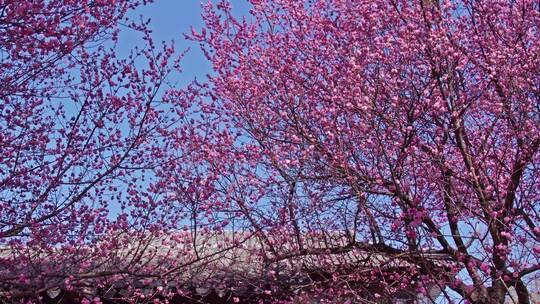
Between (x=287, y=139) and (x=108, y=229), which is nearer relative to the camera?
(x=108, y=229)

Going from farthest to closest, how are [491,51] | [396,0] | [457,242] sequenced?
[396,0], [491,51], [457,242]

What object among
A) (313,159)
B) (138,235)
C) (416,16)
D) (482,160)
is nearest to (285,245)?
(313,159)

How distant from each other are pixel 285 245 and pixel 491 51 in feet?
10.6

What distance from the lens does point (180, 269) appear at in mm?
6824

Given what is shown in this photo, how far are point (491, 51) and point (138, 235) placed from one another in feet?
14.7

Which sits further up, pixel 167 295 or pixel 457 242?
pixel 457 242

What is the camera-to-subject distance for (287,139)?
318 inches

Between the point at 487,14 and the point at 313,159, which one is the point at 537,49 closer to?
the point at 487,14

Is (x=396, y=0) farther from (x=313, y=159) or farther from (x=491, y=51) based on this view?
(x=313, y=159)

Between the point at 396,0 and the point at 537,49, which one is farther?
the point at 396,0

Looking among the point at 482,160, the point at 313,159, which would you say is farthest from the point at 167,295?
the point at 482,160

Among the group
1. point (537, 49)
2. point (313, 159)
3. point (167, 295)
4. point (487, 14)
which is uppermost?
point (487, 14)

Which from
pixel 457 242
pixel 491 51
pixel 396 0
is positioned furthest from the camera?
pixel 396 0

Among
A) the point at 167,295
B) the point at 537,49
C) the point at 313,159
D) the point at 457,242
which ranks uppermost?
the point at 537,49
